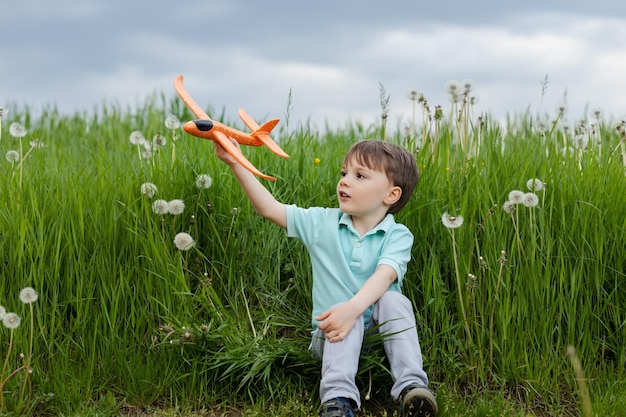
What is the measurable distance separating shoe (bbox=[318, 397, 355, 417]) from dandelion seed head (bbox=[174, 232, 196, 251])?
98 centimetres

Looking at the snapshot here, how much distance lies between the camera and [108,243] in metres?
3.88

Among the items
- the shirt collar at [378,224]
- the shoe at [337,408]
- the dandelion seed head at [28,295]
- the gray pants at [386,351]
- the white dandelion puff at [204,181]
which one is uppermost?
the white dandelion puff at [204,181]

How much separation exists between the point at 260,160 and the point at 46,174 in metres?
1.24

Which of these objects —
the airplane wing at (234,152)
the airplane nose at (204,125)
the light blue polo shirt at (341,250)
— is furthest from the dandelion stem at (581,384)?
the airplane nose at (204,125)

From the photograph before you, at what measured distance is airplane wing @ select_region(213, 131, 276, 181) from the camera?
309 cm

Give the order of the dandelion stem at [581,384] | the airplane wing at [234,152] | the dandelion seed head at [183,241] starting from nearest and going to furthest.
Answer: the dandelion stem at [581,384]
the airplane wing at [234,152]
the dandelion seed head at [183,241]

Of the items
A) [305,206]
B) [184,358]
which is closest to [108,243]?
[184,358]

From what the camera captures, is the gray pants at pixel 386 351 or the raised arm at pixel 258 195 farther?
the raised arm at pixel 258 195

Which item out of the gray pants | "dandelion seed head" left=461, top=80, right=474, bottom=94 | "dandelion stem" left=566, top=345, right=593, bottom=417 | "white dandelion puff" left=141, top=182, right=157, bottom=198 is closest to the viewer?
Answer: "dandelion stem" left=566, top=345, right=593, bottom=417

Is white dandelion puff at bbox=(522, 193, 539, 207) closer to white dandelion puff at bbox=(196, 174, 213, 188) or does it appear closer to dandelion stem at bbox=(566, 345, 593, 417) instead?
dandelion stem at bbox=(566, 345, 593, 417)

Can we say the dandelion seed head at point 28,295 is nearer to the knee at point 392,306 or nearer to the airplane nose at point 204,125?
the airplane nose at point 204,125

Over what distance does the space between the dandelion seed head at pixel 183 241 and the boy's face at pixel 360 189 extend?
741mm

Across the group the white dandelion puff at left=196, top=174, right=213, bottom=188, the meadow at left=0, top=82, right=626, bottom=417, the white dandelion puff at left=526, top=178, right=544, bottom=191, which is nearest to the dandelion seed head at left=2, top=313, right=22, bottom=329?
the meadow at left=0, top=82, right=626, bottom=417

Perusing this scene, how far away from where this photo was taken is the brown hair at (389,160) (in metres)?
3.46
